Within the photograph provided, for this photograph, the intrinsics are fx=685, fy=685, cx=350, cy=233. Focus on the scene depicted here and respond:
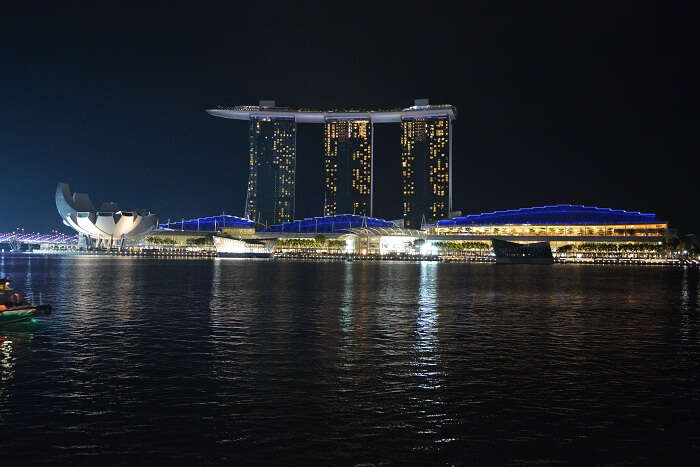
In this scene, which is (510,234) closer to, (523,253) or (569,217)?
(569,217)

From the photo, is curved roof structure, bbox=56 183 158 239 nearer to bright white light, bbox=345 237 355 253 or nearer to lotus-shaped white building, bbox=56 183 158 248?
lotus-shaped white building, bbox=56 183 158 248

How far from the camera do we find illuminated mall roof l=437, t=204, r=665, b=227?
176125 millimetres

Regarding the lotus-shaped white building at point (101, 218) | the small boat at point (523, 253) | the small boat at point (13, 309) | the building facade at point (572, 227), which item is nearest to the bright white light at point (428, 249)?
the building facade at point (572, 227)

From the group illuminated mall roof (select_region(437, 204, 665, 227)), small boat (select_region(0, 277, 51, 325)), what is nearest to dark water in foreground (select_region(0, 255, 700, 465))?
small boat (select_region(0, 277, 51, 325))

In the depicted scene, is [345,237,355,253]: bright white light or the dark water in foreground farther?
[345,237,355,253]: bright white light

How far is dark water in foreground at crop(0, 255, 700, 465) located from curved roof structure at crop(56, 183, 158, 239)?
156768 millimetres

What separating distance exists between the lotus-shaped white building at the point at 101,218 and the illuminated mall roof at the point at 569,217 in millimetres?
95434

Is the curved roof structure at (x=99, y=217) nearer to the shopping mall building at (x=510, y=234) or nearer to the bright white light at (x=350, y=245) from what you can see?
the shopping mall building at (x=510, y=234)

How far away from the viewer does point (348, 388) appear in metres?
19.1

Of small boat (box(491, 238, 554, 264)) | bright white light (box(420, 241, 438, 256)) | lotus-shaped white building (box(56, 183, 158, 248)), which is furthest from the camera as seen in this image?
lotus-shaped white building (box(56, 183, 158, 248))

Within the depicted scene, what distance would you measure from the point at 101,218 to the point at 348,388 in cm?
18251

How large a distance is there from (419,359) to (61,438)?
12.9 m

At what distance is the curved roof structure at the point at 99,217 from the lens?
188m

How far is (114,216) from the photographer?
187875 mm
